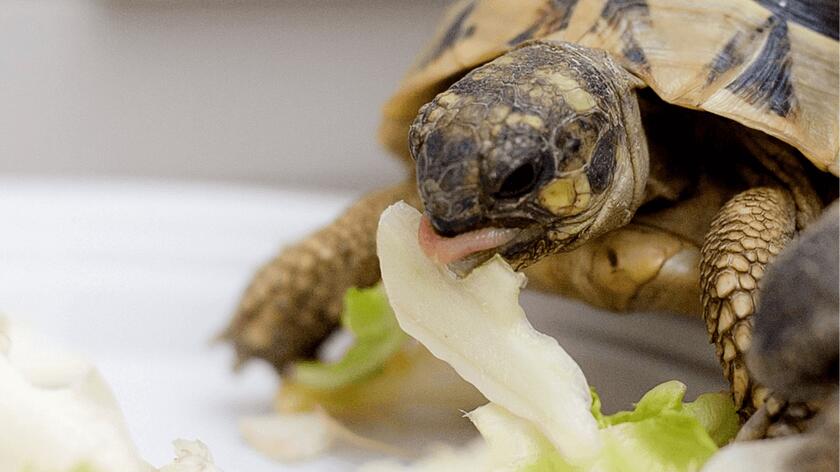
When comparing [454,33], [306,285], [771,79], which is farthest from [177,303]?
[771,79]

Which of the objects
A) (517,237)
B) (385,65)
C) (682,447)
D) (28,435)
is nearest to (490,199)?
(517,237)

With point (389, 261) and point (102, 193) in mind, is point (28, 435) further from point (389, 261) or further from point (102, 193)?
point (102, 193)

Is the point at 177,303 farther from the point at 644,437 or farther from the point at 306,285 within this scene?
the point at 644,437

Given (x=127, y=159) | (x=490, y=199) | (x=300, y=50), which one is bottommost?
(x=127, y=159)

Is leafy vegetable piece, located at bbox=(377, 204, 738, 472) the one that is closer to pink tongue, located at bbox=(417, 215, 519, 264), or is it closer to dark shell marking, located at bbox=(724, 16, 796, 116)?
pink tongue, located at bbox=(417, 215, 519, 264)

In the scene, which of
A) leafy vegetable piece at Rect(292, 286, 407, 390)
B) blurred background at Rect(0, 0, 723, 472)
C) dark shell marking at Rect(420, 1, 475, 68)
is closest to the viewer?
dark shell marking at Rect(420, 1, 475, 68)

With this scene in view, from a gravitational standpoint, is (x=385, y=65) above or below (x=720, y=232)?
below

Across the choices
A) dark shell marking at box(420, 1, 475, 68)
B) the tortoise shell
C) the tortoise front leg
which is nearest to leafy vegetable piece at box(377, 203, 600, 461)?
the tortoise front leg

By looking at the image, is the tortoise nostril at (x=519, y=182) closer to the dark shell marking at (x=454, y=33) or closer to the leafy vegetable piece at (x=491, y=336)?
the leafy vegetable piece at (x=491, y=336)
